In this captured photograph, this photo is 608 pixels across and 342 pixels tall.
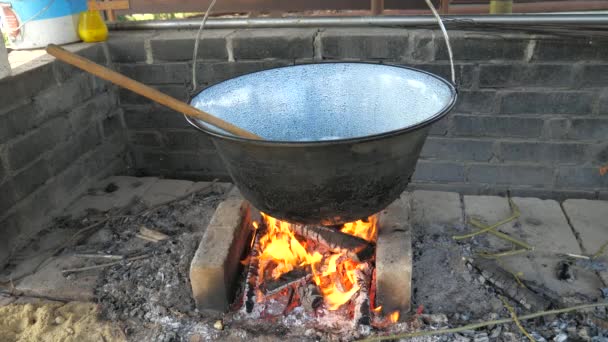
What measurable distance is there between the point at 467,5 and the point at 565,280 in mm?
2491

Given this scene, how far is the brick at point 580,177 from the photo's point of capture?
270 centimetres

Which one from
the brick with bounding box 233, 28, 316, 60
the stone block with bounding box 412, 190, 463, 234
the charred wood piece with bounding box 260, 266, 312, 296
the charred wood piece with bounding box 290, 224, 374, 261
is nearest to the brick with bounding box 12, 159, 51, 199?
the brick with bounding box 233, 28, 316, 60

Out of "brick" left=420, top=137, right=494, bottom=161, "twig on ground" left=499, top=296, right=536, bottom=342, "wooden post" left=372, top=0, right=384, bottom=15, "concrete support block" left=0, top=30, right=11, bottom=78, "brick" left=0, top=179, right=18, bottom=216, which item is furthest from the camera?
"wooden post" left=372, top=0, right=384, bottom=15

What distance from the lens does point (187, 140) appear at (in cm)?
308

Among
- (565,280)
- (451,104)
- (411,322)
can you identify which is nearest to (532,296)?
(565,280)

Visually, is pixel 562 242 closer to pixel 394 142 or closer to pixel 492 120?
pixel 492 120

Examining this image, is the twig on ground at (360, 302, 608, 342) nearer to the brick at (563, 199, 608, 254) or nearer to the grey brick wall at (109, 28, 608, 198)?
the brick at (563, 199, 608, 254)

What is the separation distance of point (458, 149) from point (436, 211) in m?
0.40

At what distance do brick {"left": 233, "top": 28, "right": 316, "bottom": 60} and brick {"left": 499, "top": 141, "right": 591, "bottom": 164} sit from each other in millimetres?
1164

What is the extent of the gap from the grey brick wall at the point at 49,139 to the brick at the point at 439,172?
5.91 ft

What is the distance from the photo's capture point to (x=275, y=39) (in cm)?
268

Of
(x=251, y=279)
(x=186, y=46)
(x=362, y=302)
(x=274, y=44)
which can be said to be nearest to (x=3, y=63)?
(x=186, y=46)

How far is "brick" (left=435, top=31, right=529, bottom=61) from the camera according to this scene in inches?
97.7

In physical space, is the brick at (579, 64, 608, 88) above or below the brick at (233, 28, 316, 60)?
below
